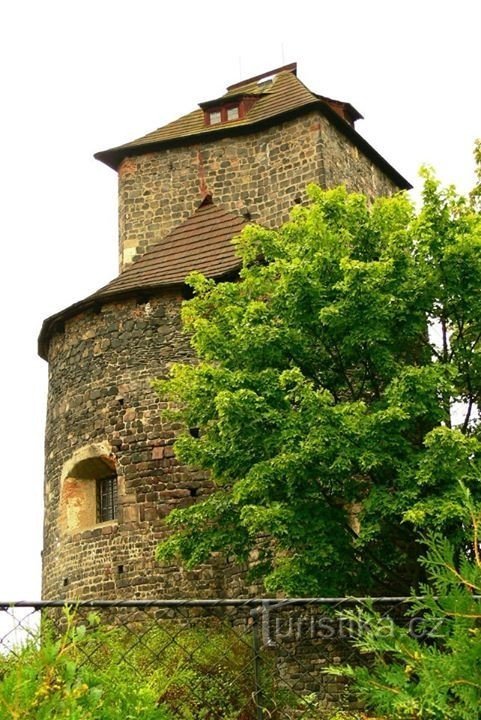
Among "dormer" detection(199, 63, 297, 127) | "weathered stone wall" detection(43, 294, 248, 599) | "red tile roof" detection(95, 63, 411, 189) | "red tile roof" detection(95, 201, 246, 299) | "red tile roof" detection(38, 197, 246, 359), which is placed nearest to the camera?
"weathered stone wall" detection(43, 294, 248, 599)

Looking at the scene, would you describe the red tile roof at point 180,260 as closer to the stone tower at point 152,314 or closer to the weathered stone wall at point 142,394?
the stone tower at point 152,314

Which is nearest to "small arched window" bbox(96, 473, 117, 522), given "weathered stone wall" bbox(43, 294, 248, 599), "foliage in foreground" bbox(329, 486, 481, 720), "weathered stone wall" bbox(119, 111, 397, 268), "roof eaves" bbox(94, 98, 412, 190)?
"weathered stone wall" bbox(43, 294, 248, 599)

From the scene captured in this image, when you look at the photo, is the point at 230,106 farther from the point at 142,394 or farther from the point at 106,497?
the point at 106,497

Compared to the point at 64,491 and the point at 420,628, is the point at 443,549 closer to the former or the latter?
the point at 420,628

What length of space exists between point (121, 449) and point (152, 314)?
249 cm

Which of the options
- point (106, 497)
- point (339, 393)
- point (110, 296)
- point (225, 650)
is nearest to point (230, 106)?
point (110, 296)

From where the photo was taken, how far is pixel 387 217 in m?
15.1

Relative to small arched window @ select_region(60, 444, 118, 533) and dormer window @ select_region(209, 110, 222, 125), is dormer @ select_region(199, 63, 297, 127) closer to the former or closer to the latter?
dormer window @ select_region(209, 110, 222, 125)

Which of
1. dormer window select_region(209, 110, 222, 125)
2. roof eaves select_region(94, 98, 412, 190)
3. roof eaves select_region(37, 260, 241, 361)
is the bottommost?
roof eaves select_region(37, 260, 241, 361)

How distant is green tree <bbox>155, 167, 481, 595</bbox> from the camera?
525 inches

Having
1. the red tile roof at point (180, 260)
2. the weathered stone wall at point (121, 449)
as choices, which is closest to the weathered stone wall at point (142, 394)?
the weathered stone wall at point (121, 449)

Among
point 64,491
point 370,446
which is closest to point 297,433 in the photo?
point 370,446

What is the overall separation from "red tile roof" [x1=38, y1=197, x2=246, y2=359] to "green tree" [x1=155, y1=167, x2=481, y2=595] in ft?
11.6

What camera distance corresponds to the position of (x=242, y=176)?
21.8 metres
